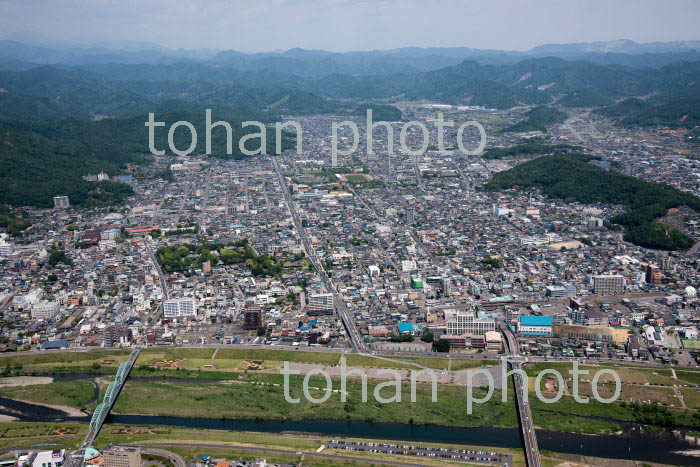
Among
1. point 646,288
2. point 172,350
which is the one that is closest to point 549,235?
point 646,288

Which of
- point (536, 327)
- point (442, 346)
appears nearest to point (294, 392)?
point (442, 346)

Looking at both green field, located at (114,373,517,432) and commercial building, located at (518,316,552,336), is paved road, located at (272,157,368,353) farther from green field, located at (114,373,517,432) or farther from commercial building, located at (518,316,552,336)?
commercial building, located at (518,316,552,336)

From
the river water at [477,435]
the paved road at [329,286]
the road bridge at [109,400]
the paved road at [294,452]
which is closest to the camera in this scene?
the paved road at [294,452]

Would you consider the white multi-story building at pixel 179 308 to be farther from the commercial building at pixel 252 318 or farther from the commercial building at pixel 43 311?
the commercial building at pixel 43 311

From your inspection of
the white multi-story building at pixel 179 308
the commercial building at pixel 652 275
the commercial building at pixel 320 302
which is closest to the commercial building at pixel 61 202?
the white multi-story building at pixel 179 308

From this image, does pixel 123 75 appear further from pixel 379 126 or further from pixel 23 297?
pixel 23 297

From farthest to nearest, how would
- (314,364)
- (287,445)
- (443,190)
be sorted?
(443,190)
(314,364)
(287,445)
